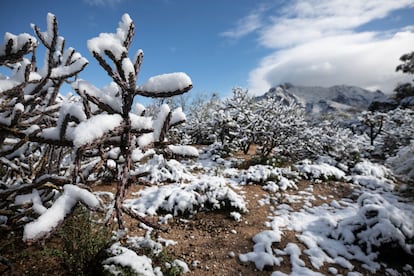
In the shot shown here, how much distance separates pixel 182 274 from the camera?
3.33 m

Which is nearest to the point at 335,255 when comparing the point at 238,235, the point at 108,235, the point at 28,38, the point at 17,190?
the point at 238,235

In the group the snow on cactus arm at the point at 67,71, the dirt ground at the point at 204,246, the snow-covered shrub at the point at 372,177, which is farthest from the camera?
the snow-covered shrub at the point at 372,177

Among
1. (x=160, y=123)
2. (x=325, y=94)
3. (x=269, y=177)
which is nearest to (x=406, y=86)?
(x=269, y=177)

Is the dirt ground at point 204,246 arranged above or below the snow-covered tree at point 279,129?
below

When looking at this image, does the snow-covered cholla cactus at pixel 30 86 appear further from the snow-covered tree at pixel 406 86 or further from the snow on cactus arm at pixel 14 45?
the snow-covered tree at pixel 406 86

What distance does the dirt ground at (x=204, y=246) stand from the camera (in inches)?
112

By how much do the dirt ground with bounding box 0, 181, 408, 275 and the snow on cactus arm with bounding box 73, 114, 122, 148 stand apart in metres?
2.72

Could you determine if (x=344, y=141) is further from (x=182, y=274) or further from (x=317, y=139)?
(x=182, y=274)

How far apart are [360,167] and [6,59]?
33.4ft

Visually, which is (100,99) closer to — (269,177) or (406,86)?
(269,177)

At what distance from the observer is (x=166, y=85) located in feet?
2.60

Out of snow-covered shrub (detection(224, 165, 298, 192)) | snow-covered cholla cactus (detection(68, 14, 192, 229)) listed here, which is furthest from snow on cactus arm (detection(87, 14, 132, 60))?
snow-covered shrub (detection(224, 165, 298, 192))

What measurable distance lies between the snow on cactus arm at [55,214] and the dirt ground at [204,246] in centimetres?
253

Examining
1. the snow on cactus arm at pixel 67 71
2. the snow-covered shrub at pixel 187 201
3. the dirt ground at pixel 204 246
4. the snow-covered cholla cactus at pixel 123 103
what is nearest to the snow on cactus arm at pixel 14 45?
the snow on cactus arm at pixel 67 71
